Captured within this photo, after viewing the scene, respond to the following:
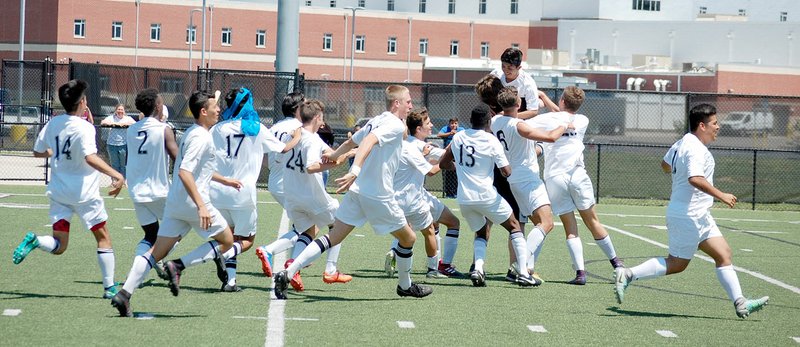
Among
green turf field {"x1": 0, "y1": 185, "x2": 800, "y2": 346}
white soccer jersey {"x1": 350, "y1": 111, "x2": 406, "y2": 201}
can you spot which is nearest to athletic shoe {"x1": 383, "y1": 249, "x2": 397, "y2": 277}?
green turf field {"x1": 0, "y1": 185, "x2": 800, "y2": 346}

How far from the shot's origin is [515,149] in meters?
10.9

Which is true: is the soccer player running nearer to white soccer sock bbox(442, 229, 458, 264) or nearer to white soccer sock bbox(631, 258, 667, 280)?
white soccer sock bbox(631, 258, 667, 280)

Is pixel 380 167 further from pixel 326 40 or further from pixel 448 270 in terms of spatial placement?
pixel 326 40

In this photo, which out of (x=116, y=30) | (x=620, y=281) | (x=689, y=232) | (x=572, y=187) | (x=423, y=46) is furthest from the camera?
(x=423, y=46)

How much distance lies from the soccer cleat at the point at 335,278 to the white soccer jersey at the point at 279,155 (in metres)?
1.10

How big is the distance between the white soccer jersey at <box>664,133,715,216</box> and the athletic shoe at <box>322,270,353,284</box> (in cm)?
310

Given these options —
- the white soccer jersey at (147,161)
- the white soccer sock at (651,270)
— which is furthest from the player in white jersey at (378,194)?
the white soccer sock at (651,270)

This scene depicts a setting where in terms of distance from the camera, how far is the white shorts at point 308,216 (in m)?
10.6

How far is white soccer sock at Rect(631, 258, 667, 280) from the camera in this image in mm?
9539

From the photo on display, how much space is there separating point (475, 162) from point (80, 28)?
70113 mm

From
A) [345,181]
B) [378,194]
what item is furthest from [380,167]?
[345,181]

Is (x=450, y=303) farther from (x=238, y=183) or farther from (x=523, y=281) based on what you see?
(x=238, y=183)

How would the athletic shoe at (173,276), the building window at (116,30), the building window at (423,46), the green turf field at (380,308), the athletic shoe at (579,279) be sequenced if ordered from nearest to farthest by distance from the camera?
the green turf field at (380,308) → the athletic shoe at (173,276) → the athletic shoe at (579,279) → the building window at (116,30) → the building window at (423,46)

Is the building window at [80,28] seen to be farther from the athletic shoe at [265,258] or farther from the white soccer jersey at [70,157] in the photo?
the white soccer jersey at [70,157]
